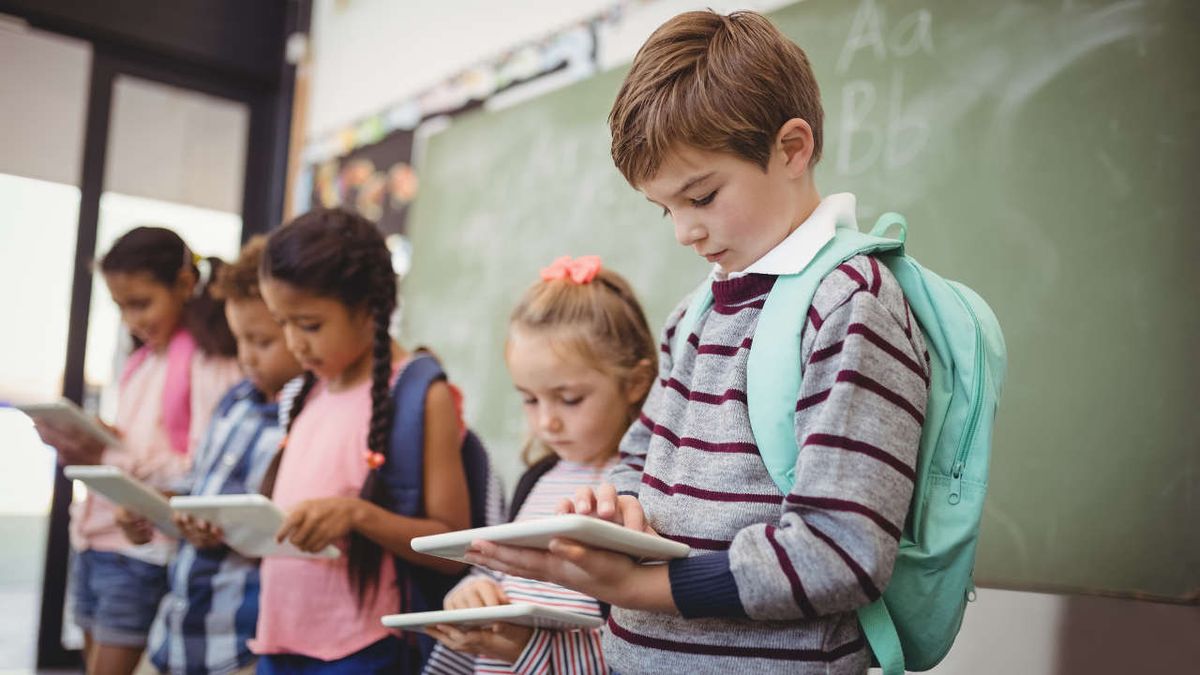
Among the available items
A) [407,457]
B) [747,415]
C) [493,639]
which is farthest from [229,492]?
[747,415]

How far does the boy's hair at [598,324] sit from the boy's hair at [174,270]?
4.05ft

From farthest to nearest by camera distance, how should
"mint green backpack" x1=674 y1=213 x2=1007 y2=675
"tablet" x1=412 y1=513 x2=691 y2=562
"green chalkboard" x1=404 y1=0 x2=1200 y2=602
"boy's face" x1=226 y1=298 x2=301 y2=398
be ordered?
"boy's face" x1=226 y1=298 x2=301 y2=398 < "green chalkboard" x1=404 y1=0 x2=1200 y2=602 < "mint green backpack" x1=674 y1=213 x2=1007 y2=675 < "tablet" x1=412 y1=513 x2=691 y2=562

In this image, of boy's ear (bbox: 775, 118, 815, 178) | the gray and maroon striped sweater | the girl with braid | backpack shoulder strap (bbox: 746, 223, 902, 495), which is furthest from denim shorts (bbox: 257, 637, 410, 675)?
boy's ear (bbox: 775, 118, 815, 178)

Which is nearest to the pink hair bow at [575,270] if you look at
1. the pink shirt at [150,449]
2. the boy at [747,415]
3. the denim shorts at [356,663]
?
the boy at [747,415]

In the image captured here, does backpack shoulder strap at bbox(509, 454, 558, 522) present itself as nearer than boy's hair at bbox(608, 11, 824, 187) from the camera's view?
No

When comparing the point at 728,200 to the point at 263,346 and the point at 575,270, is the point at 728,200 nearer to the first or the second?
the point at 575,270

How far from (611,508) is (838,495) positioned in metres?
0.22

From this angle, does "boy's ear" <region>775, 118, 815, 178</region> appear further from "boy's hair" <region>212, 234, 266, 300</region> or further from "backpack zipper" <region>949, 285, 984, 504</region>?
"boy's hair" <region>212, 234, 266, 300</region>

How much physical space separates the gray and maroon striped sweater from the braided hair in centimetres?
76

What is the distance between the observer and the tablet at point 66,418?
2.20 meters

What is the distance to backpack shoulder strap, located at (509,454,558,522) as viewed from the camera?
1649 millimetres

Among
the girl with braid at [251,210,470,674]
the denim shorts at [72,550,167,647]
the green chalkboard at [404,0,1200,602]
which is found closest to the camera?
the green chalkboard at [404,0,1200,602]

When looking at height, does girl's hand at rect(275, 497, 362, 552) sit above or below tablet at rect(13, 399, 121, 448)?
below

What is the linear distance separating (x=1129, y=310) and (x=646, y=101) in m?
0.90
